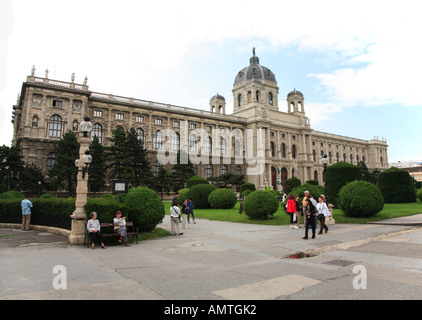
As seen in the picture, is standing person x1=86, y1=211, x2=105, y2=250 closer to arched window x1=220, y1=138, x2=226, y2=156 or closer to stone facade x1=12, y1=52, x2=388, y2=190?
stone facade x1=12, y1=52, x2=388, y2=190

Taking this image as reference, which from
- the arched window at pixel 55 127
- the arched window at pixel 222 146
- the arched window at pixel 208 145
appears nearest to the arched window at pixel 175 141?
the arched window at pixel 208 145

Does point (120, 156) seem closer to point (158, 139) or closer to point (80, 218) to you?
point (158, 139)

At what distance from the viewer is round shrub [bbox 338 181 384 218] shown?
15.6 m

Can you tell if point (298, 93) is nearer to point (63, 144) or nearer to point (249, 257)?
point (63, 144)

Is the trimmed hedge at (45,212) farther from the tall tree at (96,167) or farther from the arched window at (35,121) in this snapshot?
the arched window at (35,121)

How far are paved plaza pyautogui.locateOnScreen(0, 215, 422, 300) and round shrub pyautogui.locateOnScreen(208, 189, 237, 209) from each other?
14501 mm

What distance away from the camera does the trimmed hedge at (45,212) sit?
12.2 m

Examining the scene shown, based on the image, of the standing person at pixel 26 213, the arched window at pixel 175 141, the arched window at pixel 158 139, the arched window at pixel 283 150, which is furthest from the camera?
the arched window at pixel 283 150

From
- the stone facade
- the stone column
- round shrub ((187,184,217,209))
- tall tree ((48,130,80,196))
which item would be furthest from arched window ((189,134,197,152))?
the stone column

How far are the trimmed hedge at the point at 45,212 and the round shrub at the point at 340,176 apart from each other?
1764 cm

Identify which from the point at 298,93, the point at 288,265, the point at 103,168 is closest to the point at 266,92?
the point at 298,93

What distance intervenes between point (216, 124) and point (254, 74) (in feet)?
73.7

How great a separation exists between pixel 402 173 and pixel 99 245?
27.9 metres

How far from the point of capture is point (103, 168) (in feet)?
123
